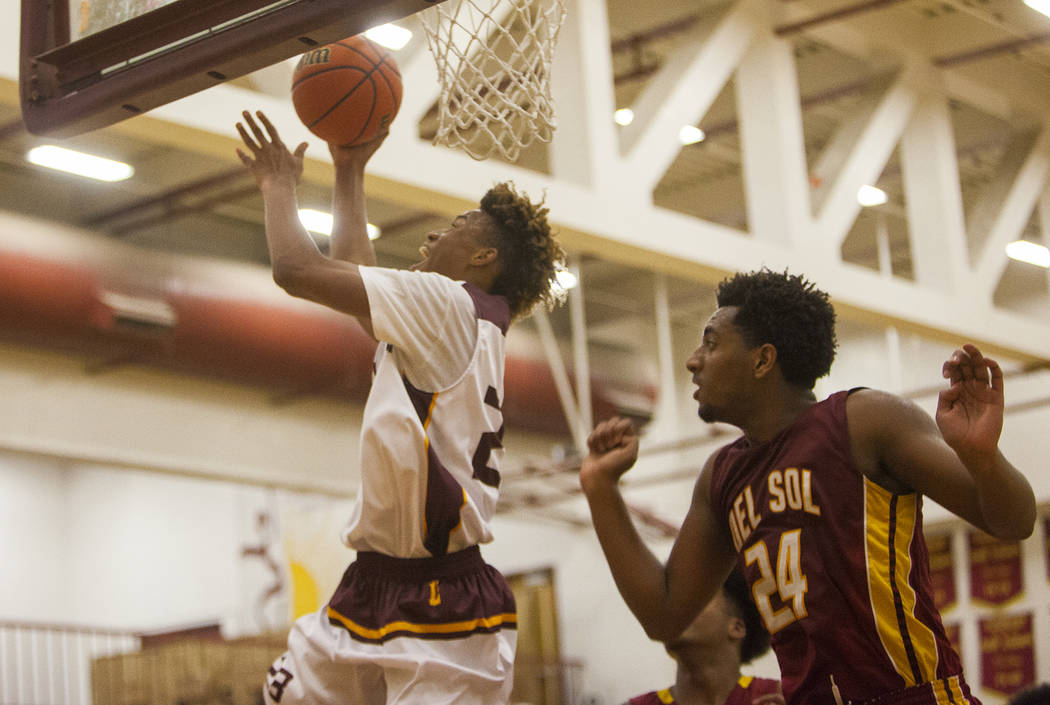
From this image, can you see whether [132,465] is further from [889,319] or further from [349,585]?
[349,585]

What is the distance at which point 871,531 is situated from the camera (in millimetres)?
3100

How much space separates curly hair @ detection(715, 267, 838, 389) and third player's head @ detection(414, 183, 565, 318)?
34.6 inches

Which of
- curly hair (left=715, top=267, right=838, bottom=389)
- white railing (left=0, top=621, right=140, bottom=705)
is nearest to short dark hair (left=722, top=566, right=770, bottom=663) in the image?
curly hair (left=715, top=267, right=838, bottom=389)

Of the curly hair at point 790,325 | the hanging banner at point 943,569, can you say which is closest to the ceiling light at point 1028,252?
the hanging banner at point 943,569

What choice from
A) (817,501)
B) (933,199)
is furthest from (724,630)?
(933,199)

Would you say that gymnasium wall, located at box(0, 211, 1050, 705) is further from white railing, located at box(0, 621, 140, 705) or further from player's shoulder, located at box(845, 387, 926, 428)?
player's shoulder, located at box(845, 387, 926, 428)

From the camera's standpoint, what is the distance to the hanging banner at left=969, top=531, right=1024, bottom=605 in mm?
14133

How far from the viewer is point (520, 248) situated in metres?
4.22

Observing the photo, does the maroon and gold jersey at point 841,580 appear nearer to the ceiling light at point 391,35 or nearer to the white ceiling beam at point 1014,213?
the ceiling light at point 391,35

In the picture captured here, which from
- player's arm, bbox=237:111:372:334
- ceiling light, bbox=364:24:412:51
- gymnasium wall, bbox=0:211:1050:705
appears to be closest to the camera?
player's arm, bbox=237:111:372:334

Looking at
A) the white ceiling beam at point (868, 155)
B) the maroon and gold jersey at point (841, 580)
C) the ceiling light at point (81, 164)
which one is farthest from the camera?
the ceiling light at point (81, 164)

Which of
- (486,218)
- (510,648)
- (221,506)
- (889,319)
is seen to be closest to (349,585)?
(510,648)

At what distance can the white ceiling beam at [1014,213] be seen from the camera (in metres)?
10.5

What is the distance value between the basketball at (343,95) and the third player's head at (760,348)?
4.49 feet
